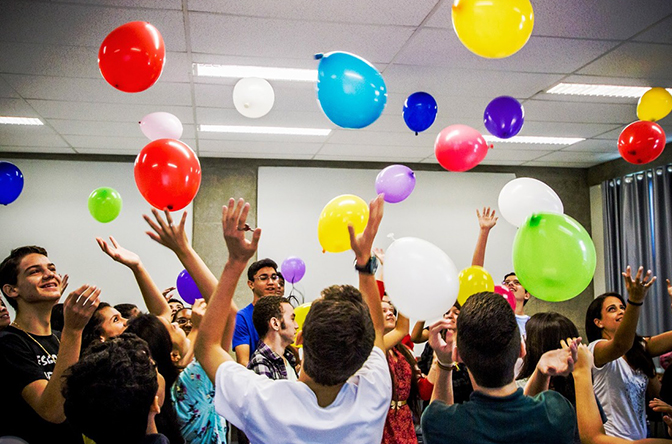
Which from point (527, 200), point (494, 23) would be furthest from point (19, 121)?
point (527, 200)

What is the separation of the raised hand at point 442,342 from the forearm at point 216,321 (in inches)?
22.4

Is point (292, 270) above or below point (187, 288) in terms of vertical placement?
above

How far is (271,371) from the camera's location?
1.99m

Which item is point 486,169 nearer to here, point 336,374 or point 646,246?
point 646,246

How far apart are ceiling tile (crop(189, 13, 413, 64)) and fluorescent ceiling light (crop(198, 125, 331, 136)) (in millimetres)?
1592

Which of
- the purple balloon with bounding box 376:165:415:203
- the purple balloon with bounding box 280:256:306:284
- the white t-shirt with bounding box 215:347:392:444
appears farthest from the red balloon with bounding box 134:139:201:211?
the purple balloon with bounding box 280:256:306:284

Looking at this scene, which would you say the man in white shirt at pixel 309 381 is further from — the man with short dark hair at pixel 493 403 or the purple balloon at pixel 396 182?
the purple balloon at pixel 396 182

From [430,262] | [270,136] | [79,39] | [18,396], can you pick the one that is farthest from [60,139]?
[430,262]

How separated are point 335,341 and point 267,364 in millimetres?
873

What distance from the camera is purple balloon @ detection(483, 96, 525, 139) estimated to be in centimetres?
347

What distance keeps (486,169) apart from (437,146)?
3533 mm

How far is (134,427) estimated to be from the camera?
121cm

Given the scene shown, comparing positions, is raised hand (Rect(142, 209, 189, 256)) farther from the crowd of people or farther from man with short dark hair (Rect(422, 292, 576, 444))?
man with short dark hair (Rect(422, 292, 576, 444))

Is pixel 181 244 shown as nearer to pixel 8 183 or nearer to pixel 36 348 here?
pixel 36 348
